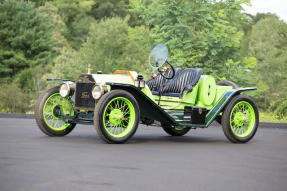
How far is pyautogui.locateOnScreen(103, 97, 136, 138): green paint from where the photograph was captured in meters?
8.77

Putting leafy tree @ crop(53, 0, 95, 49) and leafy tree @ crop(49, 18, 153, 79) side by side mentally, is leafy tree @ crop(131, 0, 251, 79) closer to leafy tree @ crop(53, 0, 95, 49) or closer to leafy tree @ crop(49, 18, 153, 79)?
leafy tree @ crop(49, 18, 153, 79)

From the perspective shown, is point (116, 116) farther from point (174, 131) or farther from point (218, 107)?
point (174, 131)

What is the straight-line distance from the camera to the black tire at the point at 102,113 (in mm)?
8469

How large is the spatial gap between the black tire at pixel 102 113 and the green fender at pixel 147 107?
0.24 meters

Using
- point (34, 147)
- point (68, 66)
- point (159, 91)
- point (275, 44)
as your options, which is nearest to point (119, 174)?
point (34, 147)

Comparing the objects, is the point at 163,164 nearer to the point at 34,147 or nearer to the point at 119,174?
the point at 119,174

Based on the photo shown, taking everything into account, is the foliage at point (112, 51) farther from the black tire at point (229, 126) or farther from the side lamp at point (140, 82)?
the side lamp at point (140, 82)

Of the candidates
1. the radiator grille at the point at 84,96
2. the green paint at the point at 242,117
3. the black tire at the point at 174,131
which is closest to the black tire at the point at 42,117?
the radiator grille at the point at 84,96

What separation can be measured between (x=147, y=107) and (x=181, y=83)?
4.67ft

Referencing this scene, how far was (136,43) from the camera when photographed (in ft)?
115

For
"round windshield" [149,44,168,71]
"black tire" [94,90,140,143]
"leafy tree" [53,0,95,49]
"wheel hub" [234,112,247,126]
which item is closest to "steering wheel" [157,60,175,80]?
"round windshield" [149,44,168,71]

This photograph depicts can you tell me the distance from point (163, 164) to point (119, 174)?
40.5 inches

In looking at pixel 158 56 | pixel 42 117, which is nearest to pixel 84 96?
pixel 42 117

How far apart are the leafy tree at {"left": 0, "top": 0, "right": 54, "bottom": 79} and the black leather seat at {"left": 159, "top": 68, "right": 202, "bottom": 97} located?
3405 cm
